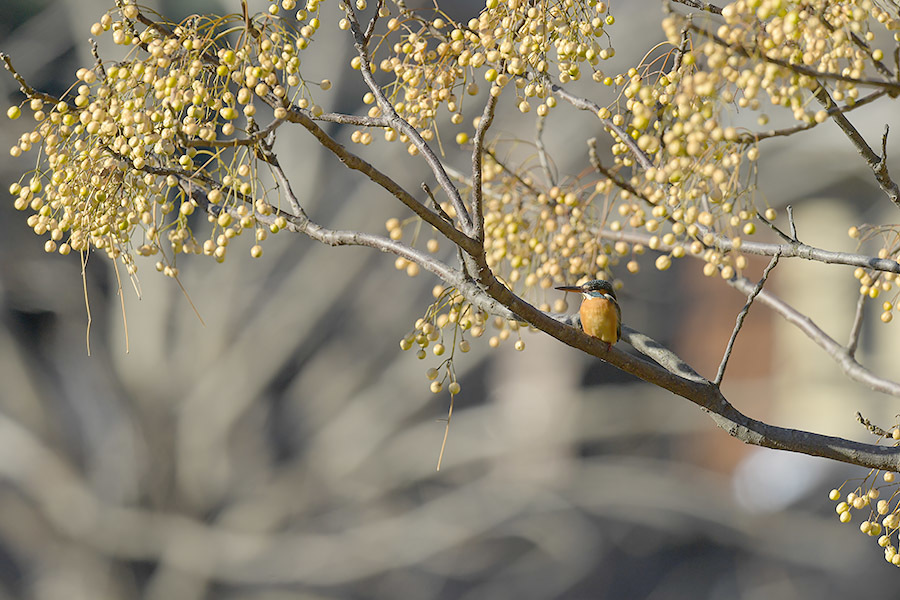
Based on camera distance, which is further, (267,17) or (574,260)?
(574,260)

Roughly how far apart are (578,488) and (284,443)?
285cm

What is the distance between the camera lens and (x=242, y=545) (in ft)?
25.9

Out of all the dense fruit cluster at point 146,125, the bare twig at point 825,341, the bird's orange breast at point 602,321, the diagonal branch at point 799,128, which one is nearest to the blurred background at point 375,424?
the bare twig at point 825,341

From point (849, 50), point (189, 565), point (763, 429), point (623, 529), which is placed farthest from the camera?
point (623, 529)

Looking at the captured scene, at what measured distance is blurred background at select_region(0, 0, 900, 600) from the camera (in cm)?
753

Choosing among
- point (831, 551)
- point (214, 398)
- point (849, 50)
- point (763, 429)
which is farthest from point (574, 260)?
point (831, 551)

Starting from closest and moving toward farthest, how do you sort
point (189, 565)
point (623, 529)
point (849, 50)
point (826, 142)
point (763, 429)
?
1. point (849, 50)
2. point (763, 429)
3. point (189, 565)
4. point (826, 142)
5. point (623, 529)

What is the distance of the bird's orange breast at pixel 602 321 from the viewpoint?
2.17m

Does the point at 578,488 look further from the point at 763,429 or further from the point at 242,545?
the point at 763,429

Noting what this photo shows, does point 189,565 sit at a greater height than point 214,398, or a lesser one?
lesser

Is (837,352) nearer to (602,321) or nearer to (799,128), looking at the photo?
(602,321)

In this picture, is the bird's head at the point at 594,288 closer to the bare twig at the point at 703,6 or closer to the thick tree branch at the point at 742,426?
the thick tree branch at the point at 742,426

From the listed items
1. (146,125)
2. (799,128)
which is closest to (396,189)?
(146,125)

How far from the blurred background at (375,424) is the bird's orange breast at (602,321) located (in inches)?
221
